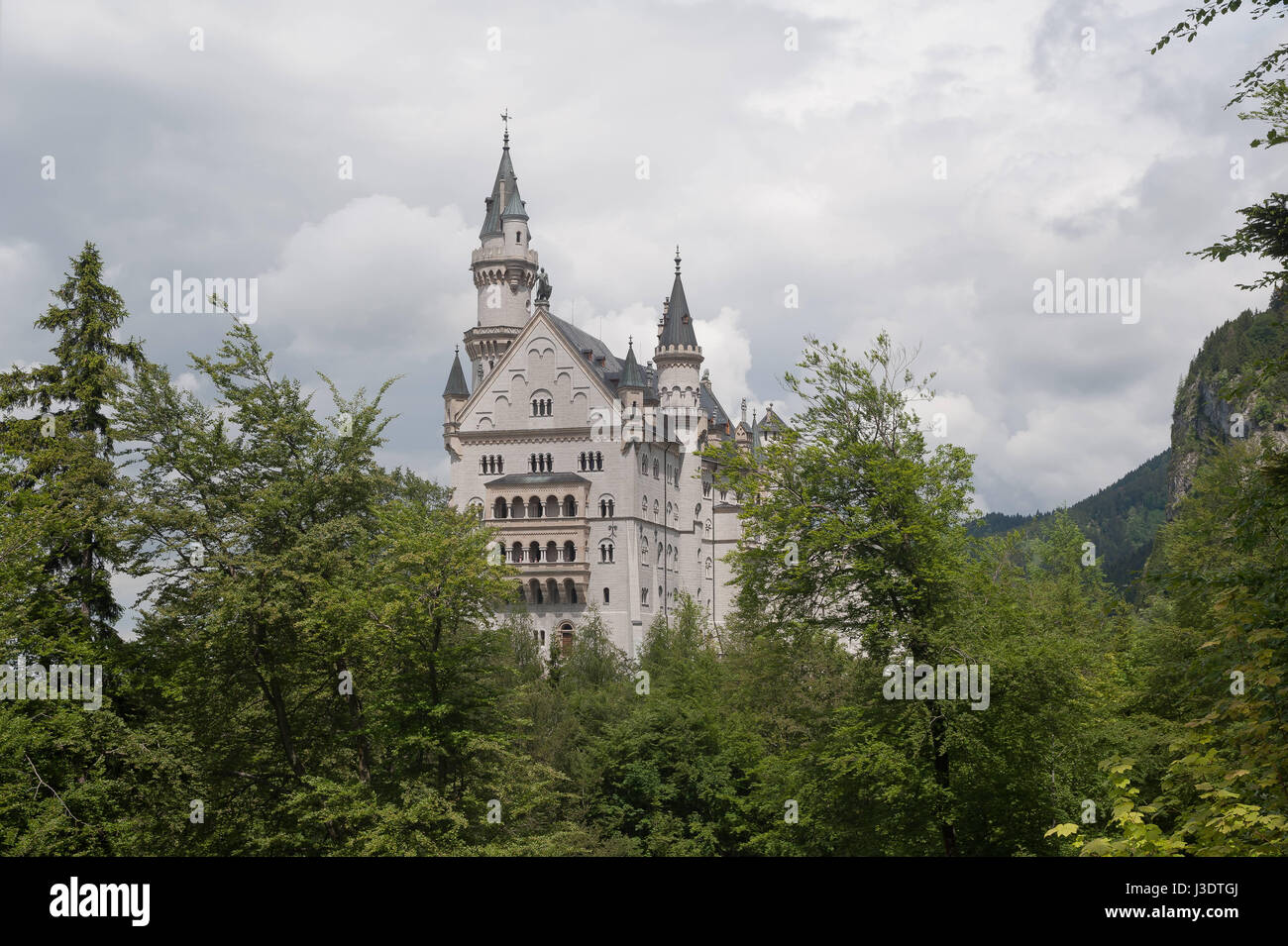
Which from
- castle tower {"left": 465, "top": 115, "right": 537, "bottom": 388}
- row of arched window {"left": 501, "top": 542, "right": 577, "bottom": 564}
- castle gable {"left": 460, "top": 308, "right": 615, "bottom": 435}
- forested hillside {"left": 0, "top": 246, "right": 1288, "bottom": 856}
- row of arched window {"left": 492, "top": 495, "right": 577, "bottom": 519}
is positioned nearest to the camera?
forested hillside {"left": 0, "top": 246, "right": 1288, "bottom": 856}

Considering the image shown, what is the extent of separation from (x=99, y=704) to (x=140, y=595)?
331cm

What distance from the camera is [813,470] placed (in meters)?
28.7

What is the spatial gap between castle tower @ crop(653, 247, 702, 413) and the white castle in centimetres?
13

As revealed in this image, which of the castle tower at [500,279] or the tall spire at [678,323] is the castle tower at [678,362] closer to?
the tall spire at [678,323]

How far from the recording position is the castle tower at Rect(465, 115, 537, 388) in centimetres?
10262

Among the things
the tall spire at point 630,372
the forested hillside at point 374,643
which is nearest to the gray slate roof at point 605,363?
the tall spire at point 630,372

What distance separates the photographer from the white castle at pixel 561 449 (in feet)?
310

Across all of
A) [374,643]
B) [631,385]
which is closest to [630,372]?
[631,385]

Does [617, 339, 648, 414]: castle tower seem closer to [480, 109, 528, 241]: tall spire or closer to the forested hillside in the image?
[480, 109, 528, 241]: tall spire

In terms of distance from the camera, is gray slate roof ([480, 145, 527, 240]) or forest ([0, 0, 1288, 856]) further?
gray slate roof ([480, 145, 527, 240])

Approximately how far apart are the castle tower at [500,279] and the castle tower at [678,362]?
13.0m

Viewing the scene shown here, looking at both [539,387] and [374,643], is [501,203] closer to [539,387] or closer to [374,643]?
[539,387]

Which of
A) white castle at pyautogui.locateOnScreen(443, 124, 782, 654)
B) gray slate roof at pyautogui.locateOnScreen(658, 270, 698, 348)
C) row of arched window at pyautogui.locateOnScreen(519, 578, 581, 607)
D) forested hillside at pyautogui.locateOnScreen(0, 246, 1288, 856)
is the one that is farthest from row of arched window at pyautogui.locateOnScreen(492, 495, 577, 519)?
forested hillside at pyautogui.locateOnScreen(0, 246, 1288, 856)

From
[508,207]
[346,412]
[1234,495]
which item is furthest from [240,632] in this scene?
[508,207]
